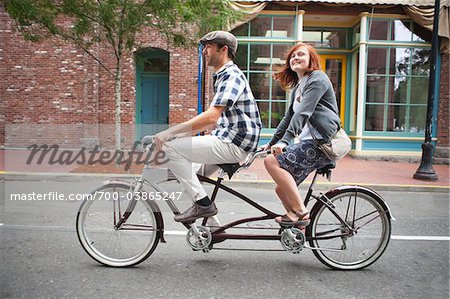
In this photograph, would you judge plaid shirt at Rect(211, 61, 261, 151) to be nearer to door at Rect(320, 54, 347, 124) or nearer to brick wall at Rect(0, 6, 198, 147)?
brick wall at Rect(0, 6, 198, 147)

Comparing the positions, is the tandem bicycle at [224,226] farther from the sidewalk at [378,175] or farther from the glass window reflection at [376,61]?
the glass window reflection at [376,61]

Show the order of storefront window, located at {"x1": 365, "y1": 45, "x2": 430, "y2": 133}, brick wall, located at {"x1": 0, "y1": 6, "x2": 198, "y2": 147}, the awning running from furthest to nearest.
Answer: brick wall, located at {"x1": 0, "y1": 6, "x2": 198, "y2": 147}
storefront window, located at {"x1": 365, "y1": 45, "x2": 430, "y2": 133}
the awning

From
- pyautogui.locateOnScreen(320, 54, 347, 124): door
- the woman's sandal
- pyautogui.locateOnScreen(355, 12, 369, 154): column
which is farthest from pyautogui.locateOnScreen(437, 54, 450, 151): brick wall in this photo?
the woman's sandal

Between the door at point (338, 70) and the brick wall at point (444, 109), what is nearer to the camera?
the brick wall at point (444, 109)

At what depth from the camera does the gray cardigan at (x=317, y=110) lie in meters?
3.18

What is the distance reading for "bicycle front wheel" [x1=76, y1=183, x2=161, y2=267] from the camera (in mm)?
3484

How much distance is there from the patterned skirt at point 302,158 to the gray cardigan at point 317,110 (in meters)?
0.15

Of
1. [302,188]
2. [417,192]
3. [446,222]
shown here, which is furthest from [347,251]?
[417,192]

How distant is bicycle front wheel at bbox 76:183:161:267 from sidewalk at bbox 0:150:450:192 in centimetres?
477

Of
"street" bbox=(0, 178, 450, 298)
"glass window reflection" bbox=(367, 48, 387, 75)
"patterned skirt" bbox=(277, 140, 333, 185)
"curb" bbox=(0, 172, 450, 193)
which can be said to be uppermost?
"glass window reflection" bbox=(367, 48, 387, 75)

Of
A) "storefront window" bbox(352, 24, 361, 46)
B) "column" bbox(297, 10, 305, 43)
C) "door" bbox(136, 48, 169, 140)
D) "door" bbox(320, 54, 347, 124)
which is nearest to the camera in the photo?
"column" bbox(297, 10, 305, 43)

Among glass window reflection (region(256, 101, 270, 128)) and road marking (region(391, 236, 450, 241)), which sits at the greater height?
glass window reflection (region(256, 101, 270, 128))

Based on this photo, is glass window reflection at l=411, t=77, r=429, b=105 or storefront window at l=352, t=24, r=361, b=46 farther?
storefront window at l=352, t=24, r=361, b=46

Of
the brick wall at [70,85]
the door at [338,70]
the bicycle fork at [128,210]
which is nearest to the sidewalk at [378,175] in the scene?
the door at [338,70]
